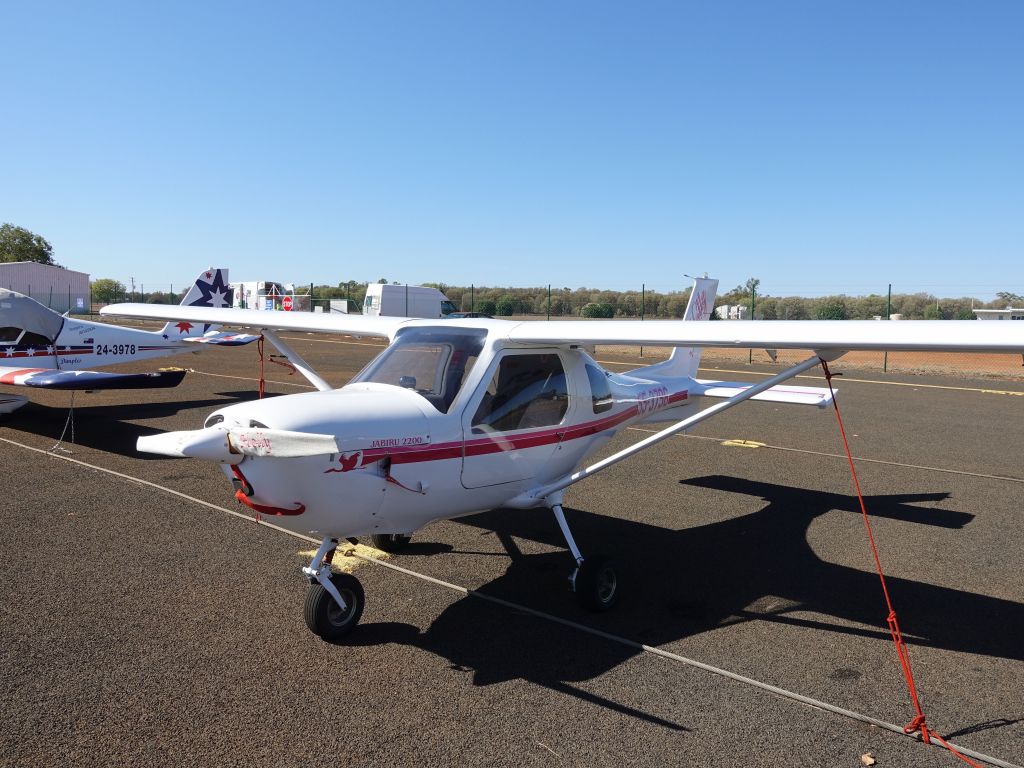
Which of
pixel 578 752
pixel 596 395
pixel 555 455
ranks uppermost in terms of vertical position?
pixel 596 395

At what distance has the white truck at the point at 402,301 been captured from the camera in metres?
44.5

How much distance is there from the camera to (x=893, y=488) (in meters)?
9.03

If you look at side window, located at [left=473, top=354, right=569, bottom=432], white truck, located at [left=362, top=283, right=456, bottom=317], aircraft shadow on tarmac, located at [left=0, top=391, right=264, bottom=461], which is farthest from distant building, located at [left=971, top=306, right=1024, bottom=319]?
white truck, located at [left=362, top=283, right=456, bottom=317]

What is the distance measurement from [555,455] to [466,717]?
228 centimetres

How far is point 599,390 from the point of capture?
621 cm

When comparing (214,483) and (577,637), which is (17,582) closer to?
(214,483)

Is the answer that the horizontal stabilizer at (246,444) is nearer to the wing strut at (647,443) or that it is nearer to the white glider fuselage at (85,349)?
the wing strut at (647,443)

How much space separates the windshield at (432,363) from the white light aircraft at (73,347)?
568 centimetres

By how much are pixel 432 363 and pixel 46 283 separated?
73430mm

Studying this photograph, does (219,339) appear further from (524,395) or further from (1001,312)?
(1001,312)

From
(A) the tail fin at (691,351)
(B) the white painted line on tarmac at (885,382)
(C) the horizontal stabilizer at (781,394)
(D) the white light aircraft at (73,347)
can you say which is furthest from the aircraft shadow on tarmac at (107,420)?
(B) the white painted line on tarmac at (885,382)

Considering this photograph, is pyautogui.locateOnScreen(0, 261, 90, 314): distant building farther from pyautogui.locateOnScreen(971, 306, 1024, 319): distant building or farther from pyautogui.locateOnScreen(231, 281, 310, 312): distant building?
pyautogui.locateOnScreen(971, 306, 1024, 319): distant building

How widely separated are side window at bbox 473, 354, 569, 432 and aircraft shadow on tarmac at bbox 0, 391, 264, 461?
6257 millimetres

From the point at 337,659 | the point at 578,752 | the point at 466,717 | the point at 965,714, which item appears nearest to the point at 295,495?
the point at 337,659
